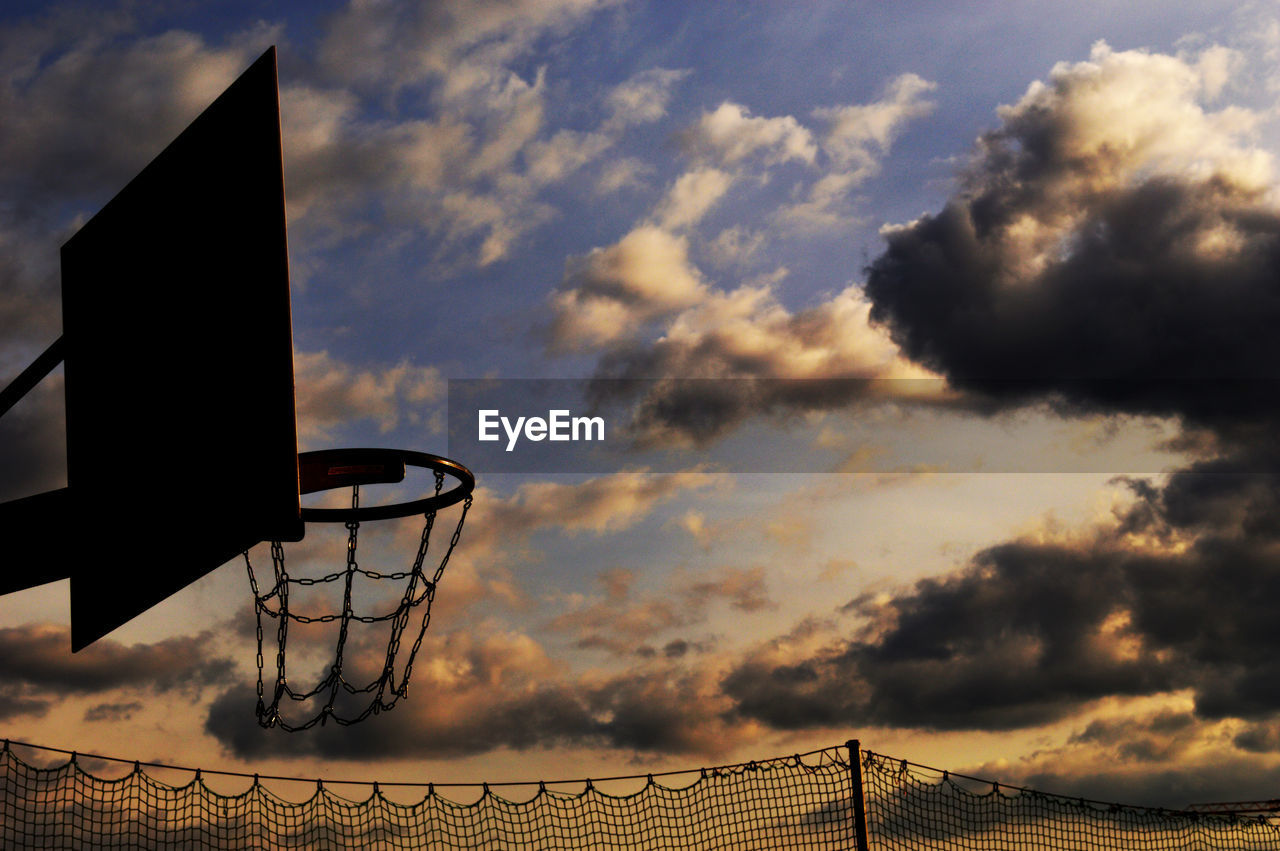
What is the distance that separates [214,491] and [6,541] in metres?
1.79

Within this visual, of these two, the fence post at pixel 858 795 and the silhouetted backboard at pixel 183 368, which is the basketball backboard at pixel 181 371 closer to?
the silhouetted backboard at pixel 183 368

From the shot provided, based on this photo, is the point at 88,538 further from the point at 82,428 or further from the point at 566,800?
the point at 566,800

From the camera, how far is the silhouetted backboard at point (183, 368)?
20.7 ft

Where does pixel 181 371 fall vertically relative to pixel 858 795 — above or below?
above

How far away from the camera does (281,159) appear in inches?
245

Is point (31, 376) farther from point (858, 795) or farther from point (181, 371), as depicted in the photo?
point (858, 795)

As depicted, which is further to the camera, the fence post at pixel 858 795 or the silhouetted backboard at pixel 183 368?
the fence post at pixel 858 795

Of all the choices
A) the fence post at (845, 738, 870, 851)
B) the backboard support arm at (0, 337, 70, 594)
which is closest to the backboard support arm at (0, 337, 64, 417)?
the backboard support arm at (0, 337, 70, 594)

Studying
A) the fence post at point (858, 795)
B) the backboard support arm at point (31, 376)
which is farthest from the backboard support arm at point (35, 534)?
the fence post at point (858, 795)

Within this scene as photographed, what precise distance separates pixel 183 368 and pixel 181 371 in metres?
0.03

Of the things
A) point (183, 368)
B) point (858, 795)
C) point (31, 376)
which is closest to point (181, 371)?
point (183, 368)

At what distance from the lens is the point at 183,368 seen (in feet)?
21.8

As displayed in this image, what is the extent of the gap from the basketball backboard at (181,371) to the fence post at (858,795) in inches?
259

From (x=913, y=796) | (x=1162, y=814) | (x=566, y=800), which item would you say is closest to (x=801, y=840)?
(x=913, y=796)
